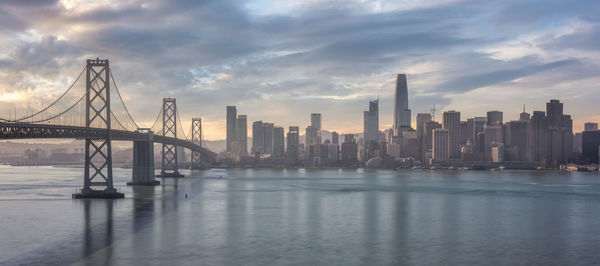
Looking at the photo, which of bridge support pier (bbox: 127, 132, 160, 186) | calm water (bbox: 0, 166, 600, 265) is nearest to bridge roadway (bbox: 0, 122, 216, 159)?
calm water (bbox: 0, 166, 600, 265)

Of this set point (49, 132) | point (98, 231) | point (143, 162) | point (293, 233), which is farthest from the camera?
point (143, 162)

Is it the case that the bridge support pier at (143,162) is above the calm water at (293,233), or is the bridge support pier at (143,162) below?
above

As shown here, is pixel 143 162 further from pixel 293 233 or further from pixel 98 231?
pixel 293 233

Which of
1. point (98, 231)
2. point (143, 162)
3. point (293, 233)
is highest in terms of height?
point (143, 162)

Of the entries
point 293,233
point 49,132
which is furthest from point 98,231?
point 49,132

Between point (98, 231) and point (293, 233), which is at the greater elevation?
point (98, 231)

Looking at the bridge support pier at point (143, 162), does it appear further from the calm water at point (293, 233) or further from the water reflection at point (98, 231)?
the water reflection at point (98, 231)

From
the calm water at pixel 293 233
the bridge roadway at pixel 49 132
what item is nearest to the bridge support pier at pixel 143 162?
the bridge roadway at pixel 49 132

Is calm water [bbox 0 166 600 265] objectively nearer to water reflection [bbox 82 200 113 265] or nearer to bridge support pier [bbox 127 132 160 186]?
water reflection [bbox 82 200 113 265]

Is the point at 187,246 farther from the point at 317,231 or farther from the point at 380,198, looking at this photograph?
the point at 380,198
